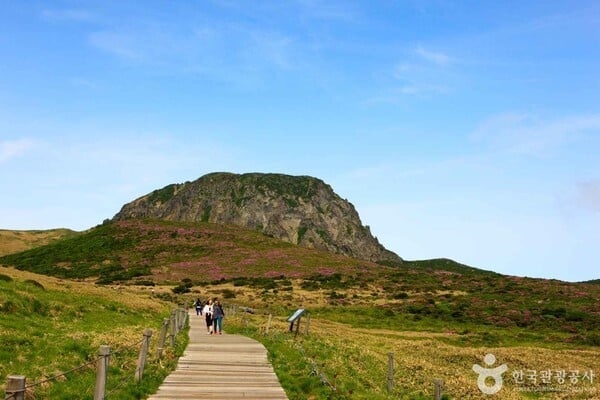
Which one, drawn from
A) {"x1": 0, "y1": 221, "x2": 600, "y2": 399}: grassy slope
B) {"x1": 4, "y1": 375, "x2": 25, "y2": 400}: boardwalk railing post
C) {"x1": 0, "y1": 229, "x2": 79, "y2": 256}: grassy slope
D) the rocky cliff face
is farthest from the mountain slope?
{"x1": 4, "y1": 375, "x2": 25, "y2": 400}: boardwalk railing post

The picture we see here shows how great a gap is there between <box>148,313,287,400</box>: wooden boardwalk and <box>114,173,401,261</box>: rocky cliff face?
13456 cm

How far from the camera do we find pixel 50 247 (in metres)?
115

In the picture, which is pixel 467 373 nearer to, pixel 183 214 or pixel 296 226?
pixel 296 226

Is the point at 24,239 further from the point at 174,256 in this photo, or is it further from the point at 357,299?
the point at 357,299

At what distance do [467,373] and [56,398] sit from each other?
20.6m

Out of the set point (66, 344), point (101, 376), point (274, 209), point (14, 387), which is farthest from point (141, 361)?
point (274, 209)

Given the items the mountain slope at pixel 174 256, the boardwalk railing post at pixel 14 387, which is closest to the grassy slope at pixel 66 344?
the boardwalk railing post at pixel 14 387

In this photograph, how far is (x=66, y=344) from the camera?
732 inches

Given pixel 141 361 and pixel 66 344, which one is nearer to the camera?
pixel 141 361

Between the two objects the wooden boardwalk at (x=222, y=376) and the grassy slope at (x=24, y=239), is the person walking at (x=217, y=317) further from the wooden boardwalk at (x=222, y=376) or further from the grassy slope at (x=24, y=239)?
the grassy slope at (x=24, y=239)

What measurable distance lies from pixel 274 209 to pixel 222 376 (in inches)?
6096

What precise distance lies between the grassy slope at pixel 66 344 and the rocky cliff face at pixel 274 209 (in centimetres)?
12726

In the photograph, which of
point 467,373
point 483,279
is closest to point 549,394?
point 467,373

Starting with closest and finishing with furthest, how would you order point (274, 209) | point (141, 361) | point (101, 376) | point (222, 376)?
point (101, 376)
point (141, 361)
point (222, 376)
point (274, 209)
